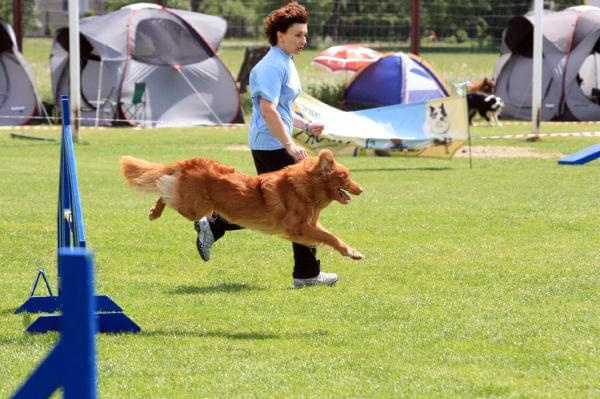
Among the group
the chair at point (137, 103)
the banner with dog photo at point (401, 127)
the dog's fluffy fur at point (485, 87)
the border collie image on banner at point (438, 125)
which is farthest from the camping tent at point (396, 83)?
the border collie image on banner at point (438, 125)

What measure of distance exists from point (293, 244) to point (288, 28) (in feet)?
4.89

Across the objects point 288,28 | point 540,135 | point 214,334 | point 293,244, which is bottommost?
point 540,135

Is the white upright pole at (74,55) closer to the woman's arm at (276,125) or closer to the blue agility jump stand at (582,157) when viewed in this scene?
the blue agility jump stand at (582,157)

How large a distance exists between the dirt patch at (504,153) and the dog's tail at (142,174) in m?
11.2

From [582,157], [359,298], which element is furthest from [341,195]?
[582,157]

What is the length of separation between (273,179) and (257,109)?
64 cm

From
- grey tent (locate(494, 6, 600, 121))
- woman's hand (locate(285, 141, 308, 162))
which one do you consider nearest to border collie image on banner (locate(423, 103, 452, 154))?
woman's hand (locate(285, 141, 308, 162))

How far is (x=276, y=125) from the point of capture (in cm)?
703

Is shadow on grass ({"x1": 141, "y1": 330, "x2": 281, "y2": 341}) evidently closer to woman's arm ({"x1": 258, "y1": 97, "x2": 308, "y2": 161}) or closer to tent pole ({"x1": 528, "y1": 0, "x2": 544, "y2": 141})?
woman's arm ({"x1": 258, "y1": 97, "x2": 308, "y2": 161})

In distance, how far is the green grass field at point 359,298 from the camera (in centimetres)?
526

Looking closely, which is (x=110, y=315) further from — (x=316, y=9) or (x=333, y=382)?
(x=316, y=9)

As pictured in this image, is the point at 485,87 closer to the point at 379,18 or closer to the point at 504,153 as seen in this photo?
the point at 504,153

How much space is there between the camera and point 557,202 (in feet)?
39.0

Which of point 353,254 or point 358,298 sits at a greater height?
point 353,254
